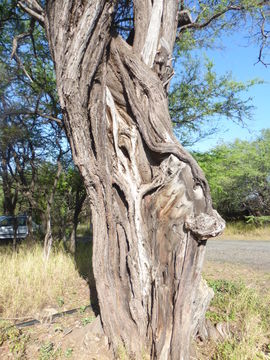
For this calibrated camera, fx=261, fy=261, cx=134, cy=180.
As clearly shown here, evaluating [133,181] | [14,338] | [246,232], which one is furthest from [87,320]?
[246,232]

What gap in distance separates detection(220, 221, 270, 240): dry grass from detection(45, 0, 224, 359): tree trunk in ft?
39.2

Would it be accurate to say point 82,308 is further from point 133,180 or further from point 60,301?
point 133,180

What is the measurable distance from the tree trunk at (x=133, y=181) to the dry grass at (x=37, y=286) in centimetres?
149

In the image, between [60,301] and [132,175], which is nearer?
[132,175]

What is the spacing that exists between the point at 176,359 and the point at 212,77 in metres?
6.67

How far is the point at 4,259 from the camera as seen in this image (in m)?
5.22

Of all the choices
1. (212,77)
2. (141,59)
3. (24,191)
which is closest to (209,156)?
(212,77)

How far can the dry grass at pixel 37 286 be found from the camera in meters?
3.68

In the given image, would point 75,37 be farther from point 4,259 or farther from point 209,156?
point 209,156

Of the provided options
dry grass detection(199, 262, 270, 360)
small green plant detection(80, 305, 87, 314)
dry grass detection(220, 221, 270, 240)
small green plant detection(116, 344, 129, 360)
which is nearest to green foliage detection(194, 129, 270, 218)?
dry grass detection(220, 221, 270, 240)

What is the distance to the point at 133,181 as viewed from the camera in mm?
2887

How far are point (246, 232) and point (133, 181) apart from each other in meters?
13.2

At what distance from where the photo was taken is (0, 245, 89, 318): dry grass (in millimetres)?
3684

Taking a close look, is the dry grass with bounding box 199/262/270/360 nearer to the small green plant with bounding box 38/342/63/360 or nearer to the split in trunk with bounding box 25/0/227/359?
the split in trunk with bounding box 25/0/227/359
